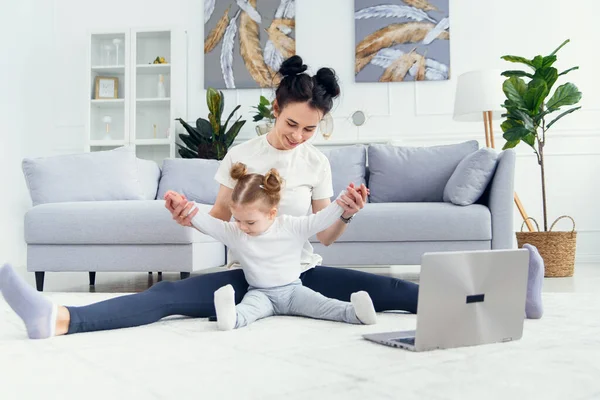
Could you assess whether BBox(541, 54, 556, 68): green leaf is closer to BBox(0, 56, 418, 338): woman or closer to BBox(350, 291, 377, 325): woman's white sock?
BBox(0, 56, 418, 338): woman

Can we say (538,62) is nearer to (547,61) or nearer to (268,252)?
(547,61)

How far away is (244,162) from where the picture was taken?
192 cm

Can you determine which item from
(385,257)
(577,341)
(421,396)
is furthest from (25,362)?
(385,257)

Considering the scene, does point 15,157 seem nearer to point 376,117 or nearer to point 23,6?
point 23,6

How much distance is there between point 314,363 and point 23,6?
512cm

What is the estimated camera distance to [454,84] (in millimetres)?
5184

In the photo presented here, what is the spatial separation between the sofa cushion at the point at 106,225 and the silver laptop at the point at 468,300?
1.76m

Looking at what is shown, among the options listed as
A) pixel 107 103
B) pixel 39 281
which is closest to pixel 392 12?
pixel 107 103

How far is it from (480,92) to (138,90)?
293 cm

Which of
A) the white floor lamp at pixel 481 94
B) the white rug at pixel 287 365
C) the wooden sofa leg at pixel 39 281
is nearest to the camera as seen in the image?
the white rug at pixel 287 365

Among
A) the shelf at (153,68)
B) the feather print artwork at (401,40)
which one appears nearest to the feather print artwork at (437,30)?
the feather print artwork at (401,40)

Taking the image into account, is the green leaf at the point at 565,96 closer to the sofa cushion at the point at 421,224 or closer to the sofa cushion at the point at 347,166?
the sofa cushion at the point at 421,224

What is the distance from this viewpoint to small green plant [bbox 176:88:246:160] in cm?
504

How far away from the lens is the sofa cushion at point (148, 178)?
396 centimetres
